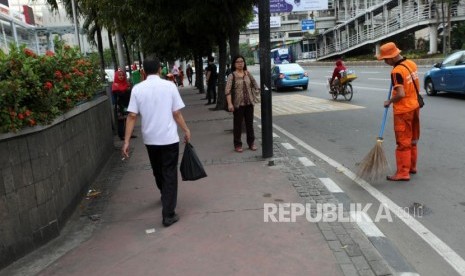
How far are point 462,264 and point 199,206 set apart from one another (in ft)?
9.03

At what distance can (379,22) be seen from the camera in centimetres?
5031

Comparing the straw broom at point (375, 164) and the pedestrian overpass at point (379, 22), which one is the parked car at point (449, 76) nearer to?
the straw broom at point (375, 164)

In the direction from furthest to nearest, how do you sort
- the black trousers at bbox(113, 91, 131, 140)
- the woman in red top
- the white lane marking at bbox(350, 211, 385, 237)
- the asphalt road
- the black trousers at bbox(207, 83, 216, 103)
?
1. the black trousers at bbox(207, 83, 216, 103)
2. the woman in red top
3. the black trousers at bbox(113, 91, 131, 140)
4. the white lane marking at bbox(350, 211, 385, 237)
5. the asphalt road

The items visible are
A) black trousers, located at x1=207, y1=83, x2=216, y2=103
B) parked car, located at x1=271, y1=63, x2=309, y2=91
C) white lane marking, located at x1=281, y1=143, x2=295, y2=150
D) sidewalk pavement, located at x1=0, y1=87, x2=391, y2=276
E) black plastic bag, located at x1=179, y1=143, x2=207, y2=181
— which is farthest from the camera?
parked car, located at x1=271, y1=63, x2=309, y2=91

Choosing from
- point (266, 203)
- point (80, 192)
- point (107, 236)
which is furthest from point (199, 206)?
point (80, 192)

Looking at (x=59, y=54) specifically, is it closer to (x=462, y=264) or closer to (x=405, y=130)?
(x=405, y=130)

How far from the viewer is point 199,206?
5.36 metres

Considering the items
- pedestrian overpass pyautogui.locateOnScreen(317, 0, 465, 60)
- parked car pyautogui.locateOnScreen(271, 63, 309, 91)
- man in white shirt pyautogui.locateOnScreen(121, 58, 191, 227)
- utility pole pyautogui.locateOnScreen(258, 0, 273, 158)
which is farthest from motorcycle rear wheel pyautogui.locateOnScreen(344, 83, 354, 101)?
pedestrian overpass pyautogui.locateOnScreen(317, 0, 465, 60)

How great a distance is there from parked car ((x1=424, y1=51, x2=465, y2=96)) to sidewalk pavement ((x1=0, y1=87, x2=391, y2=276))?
8.94 meters

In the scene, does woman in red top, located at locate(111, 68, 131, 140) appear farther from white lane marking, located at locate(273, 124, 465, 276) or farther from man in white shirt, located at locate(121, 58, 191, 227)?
man in white shirt, located at locate(121, 58, 191, 227)

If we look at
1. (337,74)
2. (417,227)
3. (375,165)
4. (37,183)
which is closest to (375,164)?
(375,165)

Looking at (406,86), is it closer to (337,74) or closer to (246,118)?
(246,118)

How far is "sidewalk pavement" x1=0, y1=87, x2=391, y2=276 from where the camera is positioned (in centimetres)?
377

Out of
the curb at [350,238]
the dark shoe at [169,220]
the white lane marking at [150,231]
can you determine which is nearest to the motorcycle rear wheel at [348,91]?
the curb at [350,238]
